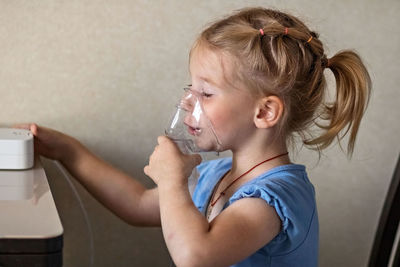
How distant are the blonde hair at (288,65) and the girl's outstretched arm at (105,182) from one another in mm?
359

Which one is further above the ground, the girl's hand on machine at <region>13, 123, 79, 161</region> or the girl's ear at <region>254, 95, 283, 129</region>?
the girl's ear at <region>254, 95, 283, 129</region>

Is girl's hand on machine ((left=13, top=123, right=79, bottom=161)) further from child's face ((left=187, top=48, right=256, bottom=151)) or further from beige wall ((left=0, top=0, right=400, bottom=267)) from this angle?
child's face ((left=187, top=48, right=256, bottom=151))

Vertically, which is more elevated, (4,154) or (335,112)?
(335,112)

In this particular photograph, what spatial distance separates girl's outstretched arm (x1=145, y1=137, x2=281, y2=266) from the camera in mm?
937

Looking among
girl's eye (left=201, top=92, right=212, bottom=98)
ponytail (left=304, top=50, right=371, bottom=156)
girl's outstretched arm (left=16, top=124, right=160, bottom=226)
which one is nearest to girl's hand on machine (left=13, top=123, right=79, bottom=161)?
girl's outstretched arm (left=16, top=124, right=160, bottom=226)

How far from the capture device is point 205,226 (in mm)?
958

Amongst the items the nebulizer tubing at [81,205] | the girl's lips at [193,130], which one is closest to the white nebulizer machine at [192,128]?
the girl's lips at [193,130]

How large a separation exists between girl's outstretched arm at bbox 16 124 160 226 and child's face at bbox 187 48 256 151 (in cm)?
27

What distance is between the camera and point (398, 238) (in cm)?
160

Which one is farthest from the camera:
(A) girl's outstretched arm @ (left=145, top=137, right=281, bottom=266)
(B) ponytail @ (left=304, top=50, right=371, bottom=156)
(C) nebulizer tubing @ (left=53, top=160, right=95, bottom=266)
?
(C) nebulizer tubing @ (left=53, top=160, right=95, bottom=266)

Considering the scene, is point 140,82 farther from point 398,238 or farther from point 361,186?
point 398,238

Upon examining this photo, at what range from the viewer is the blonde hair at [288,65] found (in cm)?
108

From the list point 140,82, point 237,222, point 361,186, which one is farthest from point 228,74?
point 361,186

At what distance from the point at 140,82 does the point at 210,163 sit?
0.85 feet
